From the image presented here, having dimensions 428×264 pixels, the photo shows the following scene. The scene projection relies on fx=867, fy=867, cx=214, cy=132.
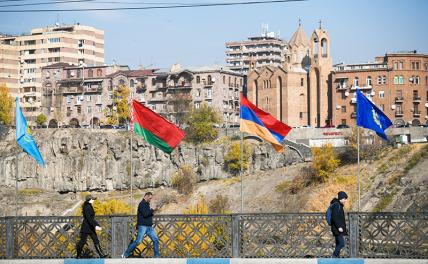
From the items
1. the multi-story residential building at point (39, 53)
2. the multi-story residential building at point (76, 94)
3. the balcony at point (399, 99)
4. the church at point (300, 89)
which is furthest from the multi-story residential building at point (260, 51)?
the balcony at point (399, 99)

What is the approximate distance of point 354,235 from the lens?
2344cm

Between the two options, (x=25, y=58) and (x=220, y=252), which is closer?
(x=220, y=252)

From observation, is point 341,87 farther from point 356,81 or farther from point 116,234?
point 116,234

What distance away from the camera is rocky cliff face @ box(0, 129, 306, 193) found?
361 feet

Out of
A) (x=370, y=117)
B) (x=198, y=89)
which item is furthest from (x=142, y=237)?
(x=198, y=89)

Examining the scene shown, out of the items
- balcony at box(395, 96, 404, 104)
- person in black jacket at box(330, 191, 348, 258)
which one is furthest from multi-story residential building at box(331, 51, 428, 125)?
person in black jacket at box(330, 191, 348, 258)

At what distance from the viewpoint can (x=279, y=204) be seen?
280 feet

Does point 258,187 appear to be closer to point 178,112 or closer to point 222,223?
point 178,112

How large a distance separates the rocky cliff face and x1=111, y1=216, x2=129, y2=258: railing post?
278ft

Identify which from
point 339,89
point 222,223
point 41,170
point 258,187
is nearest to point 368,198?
point 258,187

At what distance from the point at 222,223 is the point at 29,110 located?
128694mm

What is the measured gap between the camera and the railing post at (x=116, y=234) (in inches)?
949

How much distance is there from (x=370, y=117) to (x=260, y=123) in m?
4.20

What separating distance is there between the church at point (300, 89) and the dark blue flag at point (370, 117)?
85457 millimetres
